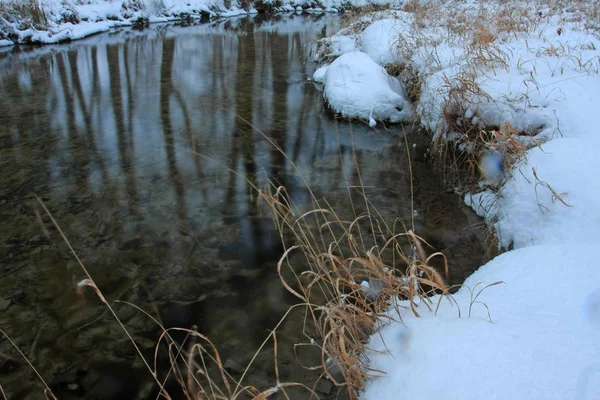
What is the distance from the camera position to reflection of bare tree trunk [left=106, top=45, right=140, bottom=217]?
3.85m

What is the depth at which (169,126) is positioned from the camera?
552 centimetres

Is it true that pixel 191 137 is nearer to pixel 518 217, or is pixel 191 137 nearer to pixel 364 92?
pixel 364 92

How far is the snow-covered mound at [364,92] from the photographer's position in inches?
224

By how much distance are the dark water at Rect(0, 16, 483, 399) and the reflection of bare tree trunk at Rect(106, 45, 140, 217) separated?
2 centimetres

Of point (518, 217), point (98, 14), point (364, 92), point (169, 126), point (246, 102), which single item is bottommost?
point (169, 126)

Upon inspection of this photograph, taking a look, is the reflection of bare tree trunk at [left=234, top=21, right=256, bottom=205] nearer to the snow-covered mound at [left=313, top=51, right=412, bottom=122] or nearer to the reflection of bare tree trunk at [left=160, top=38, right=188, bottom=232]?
the reflection of bare tree trunk at [left=160, top=38, right=188, bottom=232]

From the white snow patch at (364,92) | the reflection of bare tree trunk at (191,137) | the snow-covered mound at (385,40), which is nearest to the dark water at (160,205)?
the reflection of bare tree trunk at (191,137)

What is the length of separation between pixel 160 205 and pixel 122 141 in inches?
69.8

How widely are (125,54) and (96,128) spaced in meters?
4.82

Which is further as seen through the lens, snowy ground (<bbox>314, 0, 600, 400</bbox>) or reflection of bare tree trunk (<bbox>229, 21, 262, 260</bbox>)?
reflection of bare tree trunk (<bbox>229, 21, 262, 260</bbox>)

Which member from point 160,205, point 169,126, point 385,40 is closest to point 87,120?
point 169,126

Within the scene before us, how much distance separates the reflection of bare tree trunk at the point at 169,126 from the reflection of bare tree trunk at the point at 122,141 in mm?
364

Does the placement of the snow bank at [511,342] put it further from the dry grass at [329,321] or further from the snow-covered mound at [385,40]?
the snow-covered mound at [385,40]

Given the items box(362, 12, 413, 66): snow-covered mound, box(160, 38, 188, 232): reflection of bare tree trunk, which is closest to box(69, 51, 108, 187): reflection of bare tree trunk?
box(160, 38, 188, 232): reflection of bare tree trunk
